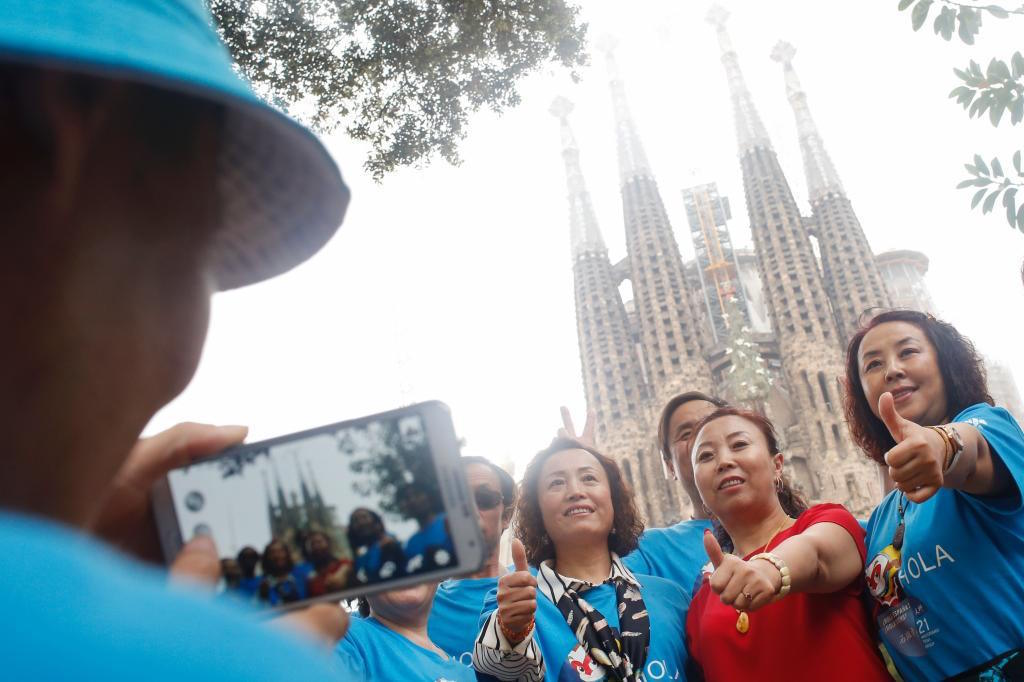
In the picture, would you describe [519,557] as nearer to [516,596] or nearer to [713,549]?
[516,596]

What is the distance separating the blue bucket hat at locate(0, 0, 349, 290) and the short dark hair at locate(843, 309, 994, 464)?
1.78m

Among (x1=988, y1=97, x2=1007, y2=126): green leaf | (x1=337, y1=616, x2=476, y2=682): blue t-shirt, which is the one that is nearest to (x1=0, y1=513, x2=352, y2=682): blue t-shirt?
(x1=337, y1=616, x2=476, y2=682): blue t-shirt

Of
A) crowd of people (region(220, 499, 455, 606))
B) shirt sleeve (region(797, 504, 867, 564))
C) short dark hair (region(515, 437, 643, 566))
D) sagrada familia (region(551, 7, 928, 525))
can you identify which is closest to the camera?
crowd of people (region(220, 499, 455, 606))

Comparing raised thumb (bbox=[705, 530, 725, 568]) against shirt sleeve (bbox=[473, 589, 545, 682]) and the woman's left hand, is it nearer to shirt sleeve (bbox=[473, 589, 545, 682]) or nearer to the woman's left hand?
the woman's left hand

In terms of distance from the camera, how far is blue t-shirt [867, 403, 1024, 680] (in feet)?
5.05

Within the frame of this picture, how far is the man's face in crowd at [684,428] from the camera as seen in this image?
295cm

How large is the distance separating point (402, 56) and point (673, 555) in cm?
246

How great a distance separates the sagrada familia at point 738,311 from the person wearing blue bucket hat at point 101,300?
87.9 feet

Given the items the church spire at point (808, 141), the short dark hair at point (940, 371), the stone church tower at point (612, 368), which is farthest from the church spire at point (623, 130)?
the short dark hair at point (940, 371)

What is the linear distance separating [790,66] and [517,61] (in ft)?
115

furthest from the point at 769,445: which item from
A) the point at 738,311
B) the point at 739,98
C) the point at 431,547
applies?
the point at 739,98

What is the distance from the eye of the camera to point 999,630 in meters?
1.54

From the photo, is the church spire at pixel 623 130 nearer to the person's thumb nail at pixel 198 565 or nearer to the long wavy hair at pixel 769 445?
the long wavy hair at pixel 769 445

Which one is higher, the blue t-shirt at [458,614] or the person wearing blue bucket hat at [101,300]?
the person wearing blue bucket hat at [101,300]
